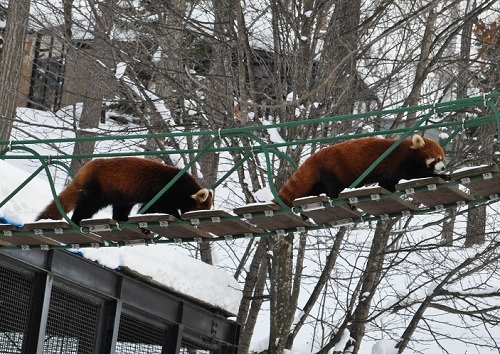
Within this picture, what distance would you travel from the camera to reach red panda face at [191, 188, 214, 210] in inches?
412

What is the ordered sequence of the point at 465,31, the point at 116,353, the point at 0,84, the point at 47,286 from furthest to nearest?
the point at 0,84, the point at 465,31, the point at 116,353, the point at 47,286

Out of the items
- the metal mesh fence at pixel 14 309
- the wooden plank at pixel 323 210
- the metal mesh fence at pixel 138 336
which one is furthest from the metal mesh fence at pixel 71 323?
the wooden plank at pixel 323 210

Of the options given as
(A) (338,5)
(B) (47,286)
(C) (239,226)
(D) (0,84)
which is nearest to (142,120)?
(A) (338,5)

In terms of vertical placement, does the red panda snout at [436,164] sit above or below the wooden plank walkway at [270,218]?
above

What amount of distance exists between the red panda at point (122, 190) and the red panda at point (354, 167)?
1.09 meters

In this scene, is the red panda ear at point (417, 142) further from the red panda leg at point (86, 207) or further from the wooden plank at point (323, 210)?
the red panda leg at point (86, 207)

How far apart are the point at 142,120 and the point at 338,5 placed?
4.23 metres

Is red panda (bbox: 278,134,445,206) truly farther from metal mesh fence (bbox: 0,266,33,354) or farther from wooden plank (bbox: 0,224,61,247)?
metal mesh fence (bbox: 0,266,33,354)

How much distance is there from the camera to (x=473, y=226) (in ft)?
69.1

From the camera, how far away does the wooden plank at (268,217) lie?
29.9ft

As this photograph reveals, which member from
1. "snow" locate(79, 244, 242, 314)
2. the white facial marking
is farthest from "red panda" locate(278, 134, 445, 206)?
"snow" locate(79, 244, 242, 314)

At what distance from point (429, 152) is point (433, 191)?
107 centimetres

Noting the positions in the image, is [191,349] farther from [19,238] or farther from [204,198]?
[19,238]

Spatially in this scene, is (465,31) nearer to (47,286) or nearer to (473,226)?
(473,226)
